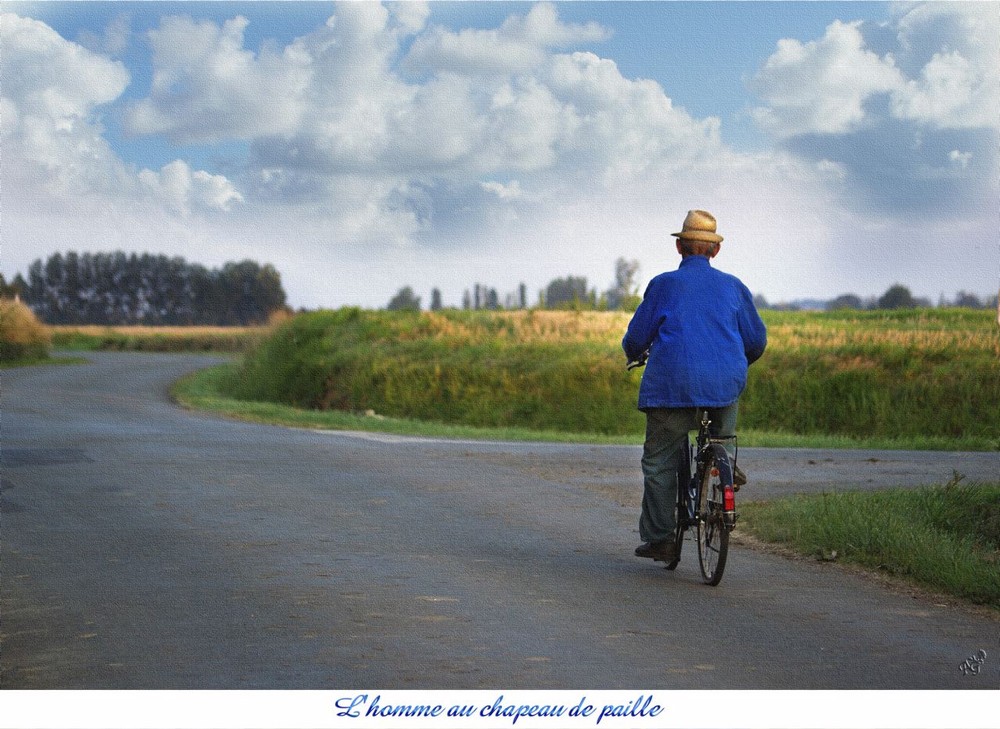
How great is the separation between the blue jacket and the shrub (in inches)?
1829

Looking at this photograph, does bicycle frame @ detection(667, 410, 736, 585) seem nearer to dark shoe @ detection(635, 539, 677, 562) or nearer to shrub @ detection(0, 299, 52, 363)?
dark shoe @ detection(635, 539, 677, 562)

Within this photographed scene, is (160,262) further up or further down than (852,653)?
further up

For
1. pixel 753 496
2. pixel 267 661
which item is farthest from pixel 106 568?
pixel 753 496

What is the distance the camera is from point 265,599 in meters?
7.50

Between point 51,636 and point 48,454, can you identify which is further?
point 48,454

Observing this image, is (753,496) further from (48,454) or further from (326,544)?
(48,454)

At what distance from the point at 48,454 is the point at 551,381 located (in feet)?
66.8

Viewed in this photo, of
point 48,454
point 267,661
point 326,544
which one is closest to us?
point 267,661

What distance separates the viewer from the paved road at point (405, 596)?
590 centimetres

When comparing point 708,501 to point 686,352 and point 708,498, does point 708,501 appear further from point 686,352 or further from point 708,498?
point 686,352

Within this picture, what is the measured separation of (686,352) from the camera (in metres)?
8.21

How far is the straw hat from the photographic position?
27.9 ft
